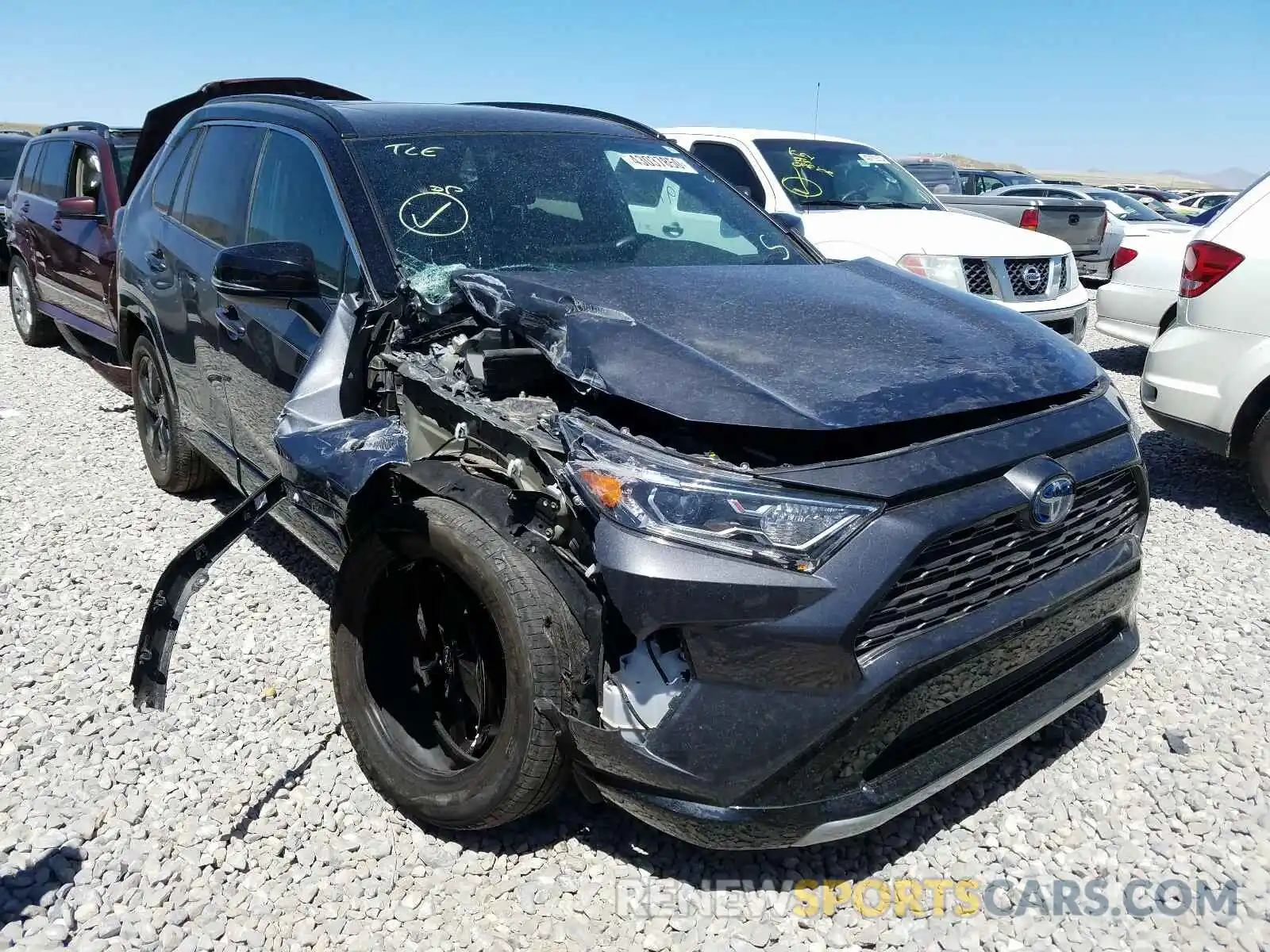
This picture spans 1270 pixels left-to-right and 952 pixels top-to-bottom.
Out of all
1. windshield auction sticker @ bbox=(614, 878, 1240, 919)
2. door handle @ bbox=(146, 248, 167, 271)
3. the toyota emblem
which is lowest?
windshield auction sticker @ bbox=(614, 878, 1240, 919)

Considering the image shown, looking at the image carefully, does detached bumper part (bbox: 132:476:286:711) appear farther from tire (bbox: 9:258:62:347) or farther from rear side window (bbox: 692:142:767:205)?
tire (bbox: 9:258:62:347)

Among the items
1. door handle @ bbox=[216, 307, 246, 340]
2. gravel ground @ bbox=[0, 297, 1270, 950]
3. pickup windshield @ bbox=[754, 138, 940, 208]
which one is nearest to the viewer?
gravel ground @ bbox=[0, 297, 1270, 950]

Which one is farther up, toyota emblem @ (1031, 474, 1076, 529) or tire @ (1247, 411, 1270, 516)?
toyota emblem @ (1031, 474, 1076, 529)

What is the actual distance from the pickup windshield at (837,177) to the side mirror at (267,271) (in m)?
5.26

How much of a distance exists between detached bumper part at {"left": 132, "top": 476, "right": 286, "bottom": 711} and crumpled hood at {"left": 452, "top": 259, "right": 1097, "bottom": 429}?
Result: 1.04m

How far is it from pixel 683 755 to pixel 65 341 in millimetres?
9012

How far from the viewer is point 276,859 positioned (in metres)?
2.52

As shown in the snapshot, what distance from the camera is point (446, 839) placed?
258cm

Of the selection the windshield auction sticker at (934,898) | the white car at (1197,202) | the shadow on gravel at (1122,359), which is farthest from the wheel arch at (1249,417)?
the white car at (1197,202)

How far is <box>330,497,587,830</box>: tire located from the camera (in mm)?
2152

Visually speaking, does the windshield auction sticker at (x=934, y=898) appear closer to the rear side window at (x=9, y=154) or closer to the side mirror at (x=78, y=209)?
the side mirror at (x=78, y=209)

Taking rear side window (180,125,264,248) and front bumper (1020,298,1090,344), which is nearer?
rear side window (180,125,264,248)

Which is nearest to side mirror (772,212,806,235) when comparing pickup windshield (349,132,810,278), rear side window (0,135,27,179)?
pickup windshield (349,132,810,278)

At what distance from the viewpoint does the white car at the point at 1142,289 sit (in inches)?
272
